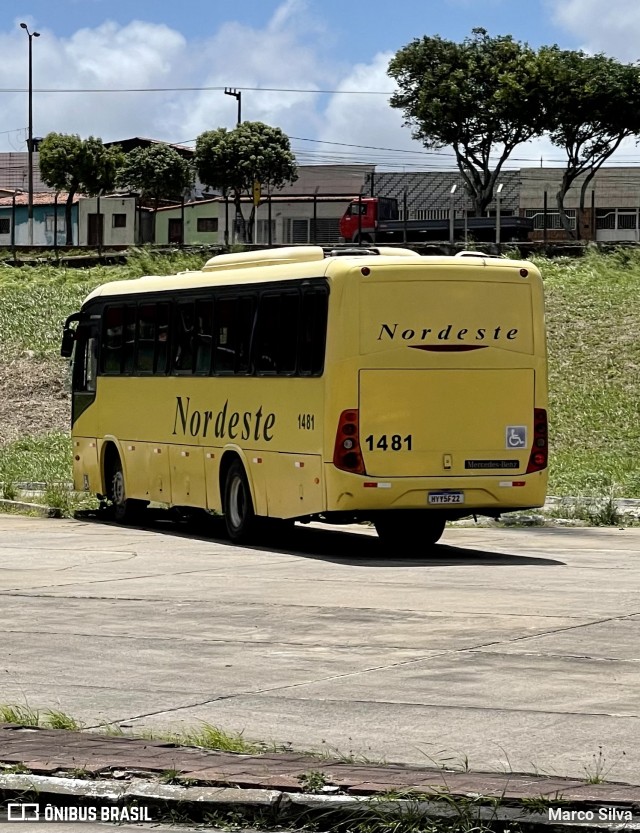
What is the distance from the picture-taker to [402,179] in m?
105

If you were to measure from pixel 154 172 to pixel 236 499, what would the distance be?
75253 mm

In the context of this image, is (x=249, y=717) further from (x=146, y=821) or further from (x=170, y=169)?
(x=170, y=169)

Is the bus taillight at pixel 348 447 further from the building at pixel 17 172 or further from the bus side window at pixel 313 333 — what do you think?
the building at pixel 17 172

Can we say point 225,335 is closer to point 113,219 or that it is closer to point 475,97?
point 475,97

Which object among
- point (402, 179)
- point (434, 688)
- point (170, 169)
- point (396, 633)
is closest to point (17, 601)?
point (396, 633)

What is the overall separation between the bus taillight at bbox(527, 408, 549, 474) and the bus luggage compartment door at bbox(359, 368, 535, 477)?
69 mm

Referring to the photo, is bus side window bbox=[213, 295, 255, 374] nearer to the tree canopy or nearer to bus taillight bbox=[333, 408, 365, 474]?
bus taillight bbox=[333, 408, 365, 474]

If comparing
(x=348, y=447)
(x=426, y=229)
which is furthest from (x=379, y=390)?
(x=426, y=229)

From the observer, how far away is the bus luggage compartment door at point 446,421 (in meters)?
17.9

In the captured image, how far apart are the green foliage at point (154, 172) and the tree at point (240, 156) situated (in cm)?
292

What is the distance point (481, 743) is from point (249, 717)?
142 cm

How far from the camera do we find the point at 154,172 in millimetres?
93625

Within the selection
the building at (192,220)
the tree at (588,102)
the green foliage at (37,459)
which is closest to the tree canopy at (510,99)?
the tree at (588,102)

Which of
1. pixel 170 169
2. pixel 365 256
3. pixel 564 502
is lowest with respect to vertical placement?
pixel 564 502
